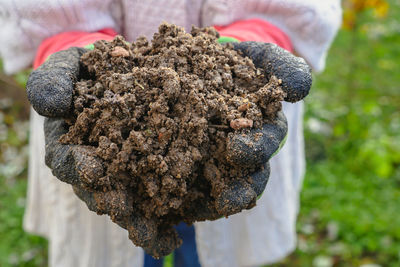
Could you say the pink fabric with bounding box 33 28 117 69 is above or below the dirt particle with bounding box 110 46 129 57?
below

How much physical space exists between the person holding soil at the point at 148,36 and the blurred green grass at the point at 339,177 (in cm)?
77

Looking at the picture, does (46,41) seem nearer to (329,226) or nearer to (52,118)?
(52,118)

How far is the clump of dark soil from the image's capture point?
91cm

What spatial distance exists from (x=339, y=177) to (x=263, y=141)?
192cm

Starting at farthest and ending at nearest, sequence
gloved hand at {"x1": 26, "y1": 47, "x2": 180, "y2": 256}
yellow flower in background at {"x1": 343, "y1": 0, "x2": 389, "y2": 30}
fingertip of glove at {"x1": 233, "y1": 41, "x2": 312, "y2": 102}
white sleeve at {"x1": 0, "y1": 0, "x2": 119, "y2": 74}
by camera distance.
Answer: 1. yellow flower in background at {"x1": 343, "y1": 0, "x2": 389, "y2": 30}
2. white sleeve at {"x1": 0, "y1": 0, "x2": 119, "y2": 74}
3. fingertip of glove at {"x1": 233, "y1": 41, "x2": 312, "y2": 102}
4. gloved hand at {"x1": 26, "y1": 47, "x2": 180, "y2": 256}

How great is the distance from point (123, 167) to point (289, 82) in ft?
1.59

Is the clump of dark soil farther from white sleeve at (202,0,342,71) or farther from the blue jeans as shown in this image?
the blue jeans

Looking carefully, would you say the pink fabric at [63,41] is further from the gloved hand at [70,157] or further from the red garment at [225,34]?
the gloved hand at [70,157]

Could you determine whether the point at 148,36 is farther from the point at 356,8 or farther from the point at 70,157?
the point at 356,8

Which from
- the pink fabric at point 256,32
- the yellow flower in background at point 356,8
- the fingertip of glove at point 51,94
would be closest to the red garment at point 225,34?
the pink fabric at point 256,32

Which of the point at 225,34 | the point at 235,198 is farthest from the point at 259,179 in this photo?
the point at 225,34

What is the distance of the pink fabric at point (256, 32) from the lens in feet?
3.96

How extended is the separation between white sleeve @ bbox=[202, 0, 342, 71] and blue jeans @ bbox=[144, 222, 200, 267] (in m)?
0.80

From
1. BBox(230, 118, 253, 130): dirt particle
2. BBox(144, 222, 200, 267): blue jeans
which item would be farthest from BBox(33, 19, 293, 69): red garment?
BBox(144, 222, 200, 267): blue jeans
